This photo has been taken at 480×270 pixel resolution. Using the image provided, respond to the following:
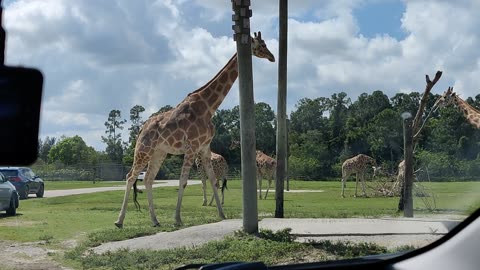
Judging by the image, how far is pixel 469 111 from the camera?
512cm

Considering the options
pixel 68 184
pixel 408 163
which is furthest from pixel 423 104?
pixel 68 184

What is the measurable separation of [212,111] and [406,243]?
3706 mm

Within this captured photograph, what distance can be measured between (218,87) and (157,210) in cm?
171

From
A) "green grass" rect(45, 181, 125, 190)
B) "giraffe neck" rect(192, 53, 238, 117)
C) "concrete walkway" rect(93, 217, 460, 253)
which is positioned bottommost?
"concrete walkway" rect(93, 217, 460, 253)

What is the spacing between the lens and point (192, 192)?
8469 millimetres

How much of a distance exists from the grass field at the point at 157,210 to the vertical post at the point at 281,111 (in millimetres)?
142

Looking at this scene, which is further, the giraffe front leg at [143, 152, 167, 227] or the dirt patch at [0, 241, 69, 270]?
the giraffe front leg at [143, 152, 167, 227]

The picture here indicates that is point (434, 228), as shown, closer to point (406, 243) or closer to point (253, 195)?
point (406, 243)

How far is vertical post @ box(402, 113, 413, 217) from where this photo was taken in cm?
535

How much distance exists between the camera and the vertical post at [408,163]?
535 cm

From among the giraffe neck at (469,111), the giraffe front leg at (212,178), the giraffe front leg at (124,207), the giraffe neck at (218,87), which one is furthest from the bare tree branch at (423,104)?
the giraffe front leg at (124,207)

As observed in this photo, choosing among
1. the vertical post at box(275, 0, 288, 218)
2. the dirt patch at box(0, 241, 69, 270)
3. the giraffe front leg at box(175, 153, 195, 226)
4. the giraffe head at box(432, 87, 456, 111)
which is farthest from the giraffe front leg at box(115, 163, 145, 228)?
the giraffe head at box(432, 87, 456, 111)

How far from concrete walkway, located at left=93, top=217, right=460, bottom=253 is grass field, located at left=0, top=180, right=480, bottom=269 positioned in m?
0.18

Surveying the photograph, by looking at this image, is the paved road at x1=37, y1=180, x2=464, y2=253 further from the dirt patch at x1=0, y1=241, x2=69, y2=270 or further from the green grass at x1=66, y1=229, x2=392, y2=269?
the dirt patch at x1=0, y1=241, x2=69, y2=270
